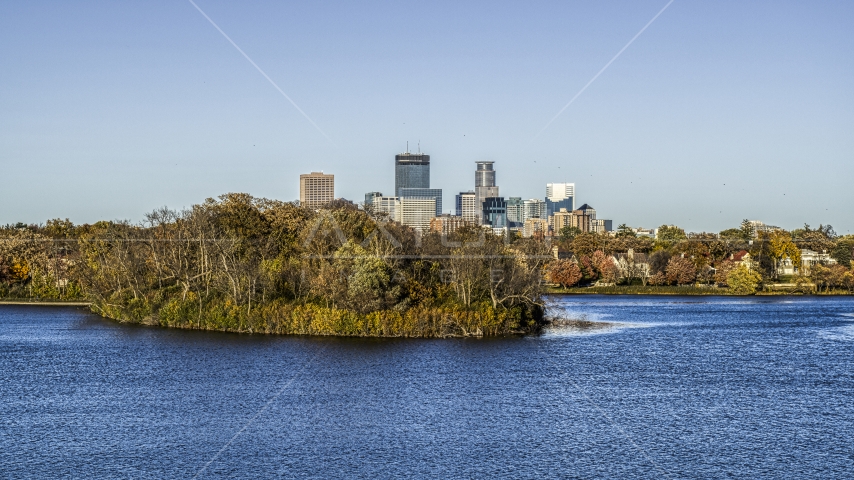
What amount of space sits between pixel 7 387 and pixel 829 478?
32.7 meters

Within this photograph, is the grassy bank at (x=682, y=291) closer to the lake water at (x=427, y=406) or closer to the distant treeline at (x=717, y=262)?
the distant treeline at (x=717, y=262)

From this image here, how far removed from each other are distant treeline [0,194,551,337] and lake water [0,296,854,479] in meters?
2.43

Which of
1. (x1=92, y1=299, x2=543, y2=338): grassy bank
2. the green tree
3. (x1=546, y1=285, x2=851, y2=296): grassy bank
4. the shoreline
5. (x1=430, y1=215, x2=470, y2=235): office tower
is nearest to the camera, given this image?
(x1=92, y1=299, x2=543, y2=338): grassy bank

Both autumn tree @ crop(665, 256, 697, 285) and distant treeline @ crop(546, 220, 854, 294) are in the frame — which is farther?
autumn tree @ crop(665, 256, 697, 285)

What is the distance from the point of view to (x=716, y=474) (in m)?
24.6

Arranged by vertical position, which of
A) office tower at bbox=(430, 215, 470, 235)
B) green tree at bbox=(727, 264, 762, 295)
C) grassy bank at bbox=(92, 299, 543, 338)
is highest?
office tower at bbox=(430, 215, 470, 235)

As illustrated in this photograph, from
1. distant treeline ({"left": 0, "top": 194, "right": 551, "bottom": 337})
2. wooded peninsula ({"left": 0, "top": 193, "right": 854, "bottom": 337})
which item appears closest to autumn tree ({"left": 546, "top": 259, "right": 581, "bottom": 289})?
wooded peninsula ({"left": 0, "top": 193, "right": 854, "bottom": 337})

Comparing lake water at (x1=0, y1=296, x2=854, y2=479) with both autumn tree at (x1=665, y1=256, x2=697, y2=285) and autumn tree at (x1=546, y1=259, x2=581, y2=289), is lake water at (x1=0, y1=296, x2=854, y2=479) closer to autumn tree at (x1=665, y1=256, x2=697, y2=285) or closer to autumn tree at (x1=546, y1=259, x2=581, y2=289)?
autumn tree at (x1=546, y1=259, x2=581, y2=289)

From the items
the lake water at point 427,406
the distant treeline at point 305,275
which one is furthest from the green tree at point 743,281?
the lake water at point 427,406

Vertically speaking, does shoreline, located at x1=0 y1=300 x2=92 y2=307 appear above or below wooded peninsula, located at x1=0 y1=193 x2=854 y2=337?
below

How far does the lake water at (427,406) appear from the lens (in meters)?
25.8

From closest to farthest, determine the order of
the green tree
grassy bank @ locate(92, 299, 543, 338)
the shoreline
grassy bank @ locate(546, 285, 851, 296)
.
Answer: grassy bank @ locate(92, 299, 543, 338) → the shoreline → the green tree → grassy bank @ locate(546, 285, 851, 296)

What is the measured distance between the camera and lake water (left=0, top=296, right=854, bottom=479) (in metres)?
25.8

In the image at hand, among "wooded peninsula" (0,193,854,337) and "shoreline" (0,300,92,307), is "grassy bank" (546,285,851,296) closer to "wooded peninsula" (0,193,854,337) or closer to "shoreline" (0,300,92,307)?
"wooded peninsula" (0,193,854,337)
